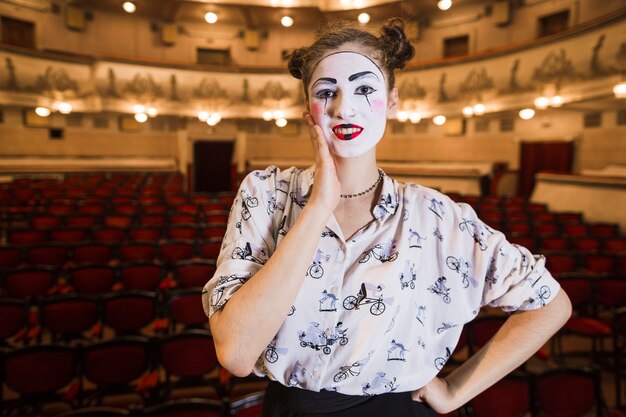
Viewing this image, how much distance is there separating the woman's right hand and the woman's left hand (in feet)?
1.98

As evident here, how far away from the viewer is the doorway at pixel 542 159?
14.2m

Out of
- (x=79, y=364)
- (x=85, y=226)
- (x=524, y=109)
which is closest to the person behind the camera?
(x=79, y=364)

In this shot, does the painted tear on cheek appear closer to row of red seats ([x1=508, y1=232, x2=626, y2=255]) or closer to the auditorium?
the auditorium

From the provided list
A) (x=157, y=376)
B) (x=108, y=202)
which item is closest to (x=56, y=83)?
(x=108, y=202)

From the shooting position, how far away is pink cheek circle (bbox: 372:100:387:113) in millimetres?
1232

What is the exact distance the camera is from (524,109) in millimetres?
13062

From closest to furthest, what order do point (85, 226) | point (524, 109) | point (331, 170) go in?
point (331, 170), point (85, 226), point (524, 109)

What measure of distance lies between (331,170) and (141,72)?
60.7 feet

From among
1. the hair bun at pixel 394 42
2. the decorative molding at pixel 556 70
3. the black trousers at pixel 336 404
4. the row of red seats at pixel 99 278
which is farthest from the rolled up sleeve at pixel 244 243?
the decorative molding at pixel 556 70

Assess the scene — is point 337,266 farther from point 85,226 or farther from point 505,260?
point 85,226

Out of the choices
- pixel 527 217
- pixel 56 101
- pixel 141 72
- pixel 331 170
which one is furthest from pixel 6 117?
pixel 331 170

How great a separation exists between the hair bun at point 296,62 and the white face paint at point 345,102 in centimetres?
9

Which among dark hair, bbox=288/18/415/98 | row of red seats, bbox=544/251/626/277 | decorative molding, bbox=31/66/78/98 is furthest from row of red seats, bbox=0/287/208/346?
decorative molding, bbox=31/66/78/98

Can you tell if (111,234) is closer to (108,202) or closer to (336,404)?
(108,202)
